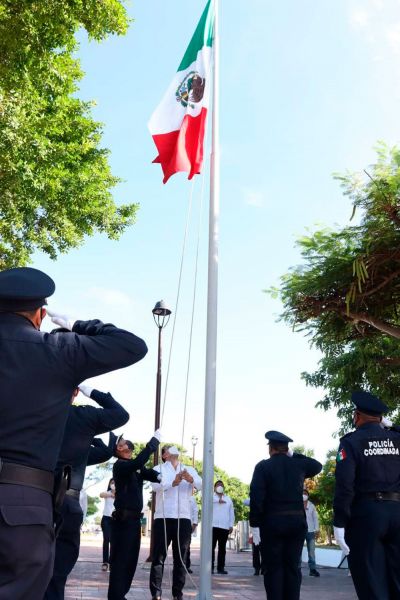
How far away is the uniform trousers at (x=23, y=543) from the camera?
2.47 m

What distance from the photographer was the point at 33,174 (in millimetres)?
13328

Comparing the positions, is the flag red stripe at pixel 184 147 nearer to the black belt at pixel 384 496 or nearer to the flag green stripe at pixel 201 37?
the flag green stripe at pixel 201 37

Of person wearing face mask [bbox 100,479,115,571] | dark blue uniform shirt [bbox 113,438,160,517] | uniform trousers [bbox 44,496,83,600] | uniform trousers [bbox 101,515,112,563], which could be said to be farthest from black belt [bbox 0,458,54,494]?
uniform trousers [bbox 101,515,112,563]

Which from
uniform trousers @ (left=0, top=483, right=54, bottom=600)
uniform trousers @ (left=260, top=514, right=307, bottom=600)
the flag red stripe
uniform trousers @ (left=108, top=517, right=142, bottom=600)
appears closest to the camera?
uniform trousers @ (left=0, top=483, right=54, bottom=600)

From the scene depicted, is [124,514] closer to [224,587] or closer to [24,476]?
[224,587]

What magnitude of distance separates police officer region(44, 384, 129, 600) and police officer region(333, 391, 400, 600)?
6.31 feet

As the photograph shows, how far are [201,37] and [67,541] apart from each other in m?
6.74

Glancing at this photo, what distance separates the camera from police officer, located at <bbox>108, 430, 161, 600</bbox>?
6.97 metres

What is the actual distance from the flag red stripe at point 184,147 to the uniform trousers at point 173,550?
14.4 feet

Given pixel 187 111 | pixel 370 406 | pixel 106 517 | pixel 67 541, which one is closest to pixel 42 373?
pixel 67 541

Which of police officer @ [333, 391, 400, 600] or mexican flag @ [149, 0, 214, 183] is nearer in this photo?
police officer @ [333, 391, 400, 600]

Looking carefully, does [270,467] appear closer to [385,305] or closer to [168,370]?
[168,370]

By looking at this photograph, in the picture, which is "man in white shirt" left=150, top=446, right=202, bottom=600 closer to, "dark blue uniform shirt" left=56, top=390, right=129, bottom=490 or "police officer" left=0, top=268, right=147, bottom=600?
"dark blue uniform shirt" left=56, top=390, right=129, bottom=490

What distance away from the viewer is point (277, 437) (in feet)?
22.0
